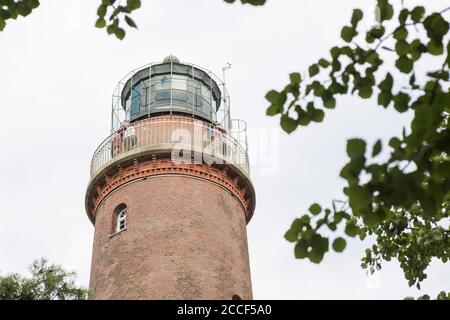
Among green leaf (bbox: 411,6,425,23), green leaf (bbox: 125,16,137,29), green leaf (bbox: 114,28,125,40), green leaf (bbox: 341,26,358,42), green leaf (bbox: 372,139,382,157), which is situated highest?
green leaf (bbox: 114,28,125,40)

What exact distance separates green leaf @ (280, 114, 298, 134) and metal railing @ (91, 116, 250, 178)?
13.6m

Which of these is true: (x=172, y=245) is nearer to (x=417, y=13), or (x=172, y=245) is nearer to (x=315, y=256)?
(x=315, y=256)

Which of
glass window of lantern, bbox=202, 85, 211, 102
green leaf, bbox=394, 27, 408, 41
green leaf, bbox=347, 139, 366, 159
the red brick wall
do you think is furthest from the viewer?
glass window of lantern, bbox=202, 85, 211, 102

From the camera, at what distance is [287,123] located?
17.6ft

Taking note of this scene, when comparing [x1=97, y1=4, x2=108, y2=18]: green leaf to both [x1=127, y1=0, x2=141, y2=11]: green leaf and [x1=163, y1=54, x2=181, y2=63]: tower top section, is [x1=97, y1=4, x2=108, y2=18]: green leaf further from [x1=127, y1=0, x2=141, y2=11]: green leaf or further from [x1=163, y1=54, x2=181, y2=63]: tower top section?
[x1=163, y1=54, x2=181, y2=63]: tower top section

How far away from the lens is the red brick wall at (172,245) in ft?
54.5

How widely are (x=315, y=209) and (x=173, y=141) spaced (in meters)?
14.6

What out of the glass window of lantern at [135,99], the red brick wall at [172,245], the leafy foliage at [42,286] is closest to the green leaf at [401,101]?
the leafy foliage at [42,286]

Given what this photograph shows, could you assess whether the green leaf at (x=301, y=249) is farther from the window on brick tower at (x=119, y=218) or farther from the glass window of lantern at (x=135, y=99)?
the glass window of lantern at (x=135, y=99)

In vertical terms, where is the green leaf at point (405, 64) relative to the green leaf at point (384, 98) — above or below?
above

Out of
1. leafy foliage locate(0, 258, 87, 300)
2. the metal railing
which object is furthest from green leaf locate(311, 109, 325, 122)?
the metal railing

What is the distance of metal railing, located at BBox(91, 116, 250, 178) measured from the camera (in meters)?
19.2

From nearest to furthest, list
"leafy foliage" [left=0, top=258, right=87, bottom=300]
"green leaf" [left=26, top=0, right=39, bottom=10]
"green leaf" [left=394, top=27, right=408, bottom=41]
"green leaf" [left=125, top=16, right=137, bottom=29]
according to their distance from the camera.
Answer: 1. "green leaf" [left=394, top=27, right=408, bottom=41]
2. "green leaf" [left=125, top=16, right=137, bottom=29]
3. "green leaf" [left=26, top=0, right=39, bottom=10]
4. "leafy foliage" [left=0, top=258, right=87, bottom=300]

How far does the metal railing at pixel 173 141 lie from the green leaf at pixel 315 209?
14.2 metres
